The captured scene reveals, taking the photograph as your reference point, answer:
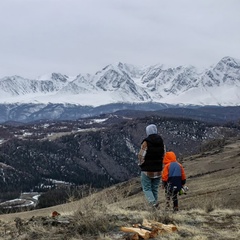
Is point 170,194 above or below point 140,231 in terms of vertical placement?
below

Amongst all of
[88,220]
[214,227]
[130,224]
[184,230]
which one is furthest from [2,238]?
[214,227]

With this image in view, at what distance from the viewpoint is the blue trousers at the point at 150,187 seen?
12.0 m

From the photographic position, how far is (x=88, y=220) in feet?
30.3

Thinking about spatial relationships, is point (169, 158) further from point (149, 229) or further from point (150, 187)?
point (149, 229)

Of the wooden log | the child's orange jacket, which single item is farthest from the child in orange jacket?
the wooden log

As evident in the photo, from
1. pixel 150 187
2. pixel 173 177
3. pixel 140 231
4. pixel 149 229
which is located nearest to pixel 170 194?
pixel 173 177

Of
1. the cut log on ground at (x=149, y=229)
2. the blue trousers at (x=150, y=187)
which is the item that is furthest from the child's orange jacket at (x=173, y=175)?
the cut log on ground at (x=149, y=229)

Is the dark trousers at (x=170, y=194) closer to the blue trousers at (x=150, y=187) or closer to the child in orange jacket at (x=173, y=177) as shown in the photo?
the child in orange jacket at (x=173, y=177)

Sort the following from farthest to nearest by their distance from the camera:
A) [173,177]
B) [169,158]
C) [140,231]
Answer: [169,158] < [173,177] < [140,231]

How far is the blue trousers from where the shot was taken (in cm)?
1203

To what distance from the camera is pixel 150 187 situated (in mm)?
12312

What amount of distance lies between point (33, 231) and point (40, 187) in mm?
172436

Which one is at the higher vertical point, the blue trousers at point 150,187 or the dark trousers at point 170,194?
the blue trousers at point 150,187

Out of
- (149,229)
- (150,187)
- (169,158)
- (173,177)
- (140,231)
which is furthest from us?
(169,158)
